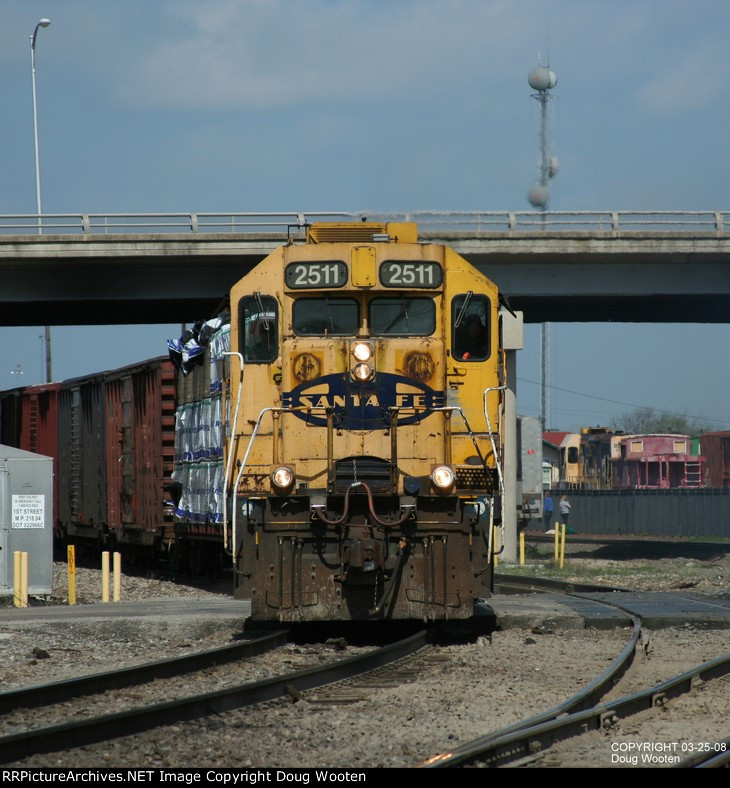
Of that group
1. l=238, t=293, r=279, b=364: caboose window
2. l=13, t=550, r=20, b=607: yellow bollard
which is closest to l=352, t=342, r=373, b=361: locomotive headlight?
l=238, t=293, r=279, b=364: caboose window

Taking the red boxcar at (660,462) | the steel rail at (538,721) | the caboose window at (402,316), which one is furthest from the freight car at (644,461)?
the steel rail at (538,721)

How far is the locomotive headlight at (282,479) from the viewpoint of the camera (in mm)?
11570

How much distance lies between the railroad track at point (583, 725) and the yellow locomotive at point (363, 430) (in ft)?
7.52

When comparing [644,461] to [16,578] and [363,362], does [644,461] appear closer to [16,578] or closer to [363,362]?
[16,578]

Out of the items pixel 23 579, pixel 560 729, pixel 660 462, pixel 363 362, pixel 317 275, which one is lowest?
pixel 23 579

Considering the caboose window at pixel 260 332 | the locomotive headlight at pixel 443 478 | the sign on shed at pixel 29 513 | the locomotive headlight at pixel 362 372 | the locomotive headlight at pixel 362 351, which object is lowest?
the sign on shed at pixel 29 513

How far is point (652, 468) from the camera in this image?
53.9m

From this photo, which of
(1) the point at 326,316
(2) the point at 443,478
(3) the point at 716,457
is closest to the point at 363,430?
(2) the point at 443,478

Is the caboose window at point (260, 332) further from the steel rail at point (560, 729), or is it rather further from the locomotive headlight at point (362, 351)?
the steel rail at point (560, 729)

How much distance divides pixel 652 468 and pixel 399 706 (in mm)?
47019

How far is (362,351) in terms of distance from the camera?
12.0m

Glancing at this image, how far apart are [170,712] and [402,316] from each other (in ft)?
18.1

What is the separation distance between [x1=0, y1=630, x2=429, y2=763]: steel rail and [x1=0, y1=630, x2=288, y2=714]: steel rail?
102cm

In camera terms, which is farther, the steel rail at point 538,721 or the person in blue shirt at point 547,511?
the person in blue shirt at point 547,511
